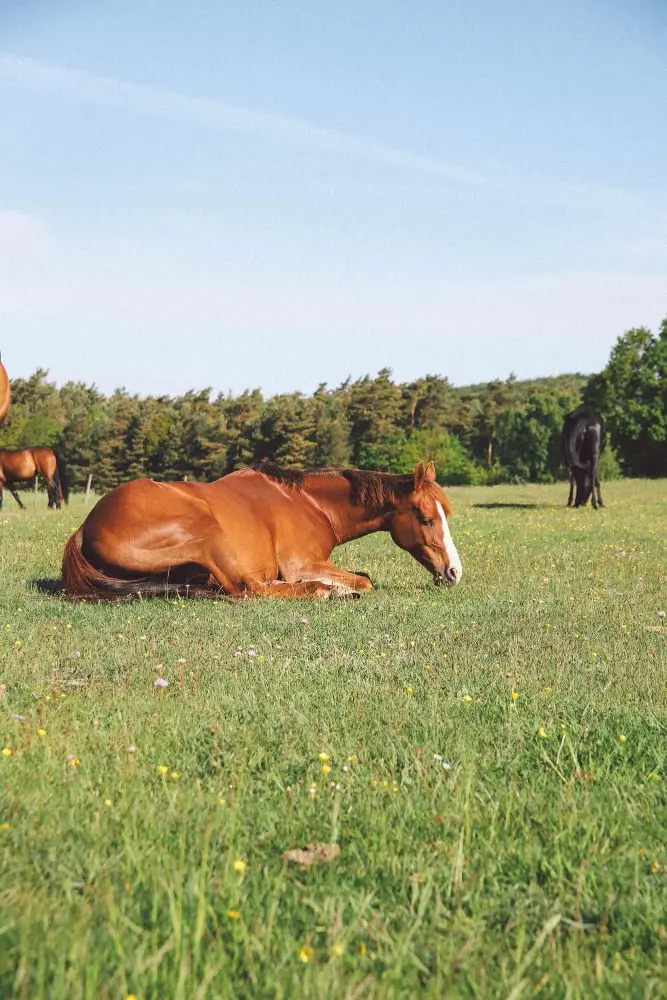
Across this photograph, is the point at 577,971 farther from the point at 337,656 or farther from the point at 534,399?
the point at 534,399

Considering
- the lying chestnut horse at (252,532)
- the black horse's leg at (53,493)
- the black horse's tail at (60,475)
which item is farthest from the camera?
the black horse's tail at (60,475)

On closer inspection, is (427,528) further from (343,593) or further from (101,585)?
(101,585)

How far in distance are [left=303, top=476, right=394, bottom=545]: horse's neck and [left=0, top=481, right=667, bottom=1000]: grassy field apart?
278 cm

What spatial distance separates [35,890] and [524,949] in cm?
140

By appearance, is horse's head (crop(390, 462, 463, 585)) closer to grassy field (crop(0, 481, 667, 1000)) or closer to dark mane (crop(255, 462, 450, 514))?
dark mane (crop(255, 462, 450, 514))

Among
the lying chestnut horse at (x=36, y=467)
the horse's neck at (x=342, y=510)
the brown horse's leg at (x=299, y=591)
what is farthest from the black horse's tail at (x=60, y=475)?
the brown horse's leg at (x=299, y=591)

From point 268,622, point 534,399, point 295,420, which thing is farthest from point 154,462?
point 268,622

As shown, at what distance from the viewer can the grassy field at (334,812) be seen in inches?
87.0

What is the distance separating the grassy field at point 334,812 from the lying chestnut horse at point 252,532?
1.76 meters

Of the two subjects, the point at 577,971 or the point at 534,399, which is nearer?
the point at 577,971

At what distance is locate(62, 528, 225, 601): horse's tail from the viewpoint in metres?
8.37

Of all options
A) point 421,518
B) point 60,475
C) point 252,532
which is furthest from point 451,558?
point 60,475

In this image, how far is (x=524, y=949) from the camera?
2414 millimetres

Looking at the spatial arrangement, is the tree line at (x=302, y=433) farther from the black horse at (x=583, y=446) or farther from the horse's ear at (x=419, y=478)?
the horse's ear at (x=419, y=478)
